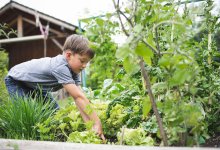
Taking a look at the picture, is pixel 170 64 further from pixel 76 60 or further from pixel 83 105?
pixel 76 60

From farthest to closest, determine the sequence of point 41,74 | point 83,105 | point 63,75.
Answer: point 41,74 → point 63,75 → point 83,105

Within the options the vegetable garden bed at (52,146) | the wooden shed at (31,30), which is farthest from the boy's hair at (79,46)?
the wooden shed at (31,30)

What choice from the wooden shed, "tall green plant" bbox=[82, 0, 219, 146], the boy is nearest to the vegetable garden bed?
"tall green plant" bbox=[82, 0, 219, 146]

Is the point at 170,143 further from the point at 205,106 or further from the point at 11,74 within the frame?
the point at 11,74

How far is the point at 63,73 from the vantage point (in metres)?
2.46

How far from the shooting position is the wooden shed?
39.0ft

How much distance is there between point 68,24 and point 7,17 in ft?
11.7

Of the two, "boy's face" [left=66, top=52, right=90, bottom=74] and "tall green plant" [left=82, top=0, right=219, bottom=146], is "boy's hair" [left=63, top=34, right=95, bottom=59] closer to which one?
"boy's face" [left=66, top=52, right=90, bottom=74]

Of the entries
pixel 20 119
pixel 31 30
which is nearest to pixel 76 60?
pixel 20 119

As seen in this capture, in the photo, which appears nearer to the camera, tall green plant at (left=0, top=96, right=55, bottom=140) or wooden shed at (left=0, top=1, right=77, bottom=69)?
tall green plant at (left=0, top=96, right=55, bottom=140)

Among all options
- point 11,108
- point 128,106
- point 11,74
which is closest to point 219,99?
point 128,106

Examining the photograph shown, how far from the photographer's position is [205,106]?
6.14 feet

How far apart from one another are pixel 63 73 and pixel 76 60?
0.23 meters

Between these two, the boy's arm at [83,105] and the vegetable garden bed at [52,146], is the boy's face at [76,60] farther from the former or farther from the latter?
the vegetable garden bed at [52,146]
